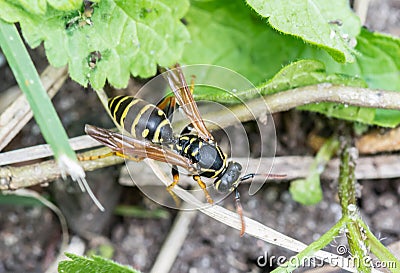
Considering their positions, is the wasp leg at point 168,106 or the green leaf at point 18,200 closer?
A: the wasp leg at point 168,106

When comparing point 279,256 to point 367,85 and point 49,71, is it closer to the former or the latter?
point 367,85

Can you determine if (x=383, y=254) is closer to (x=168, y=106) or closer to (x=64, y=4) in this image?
(x=168, y=106)

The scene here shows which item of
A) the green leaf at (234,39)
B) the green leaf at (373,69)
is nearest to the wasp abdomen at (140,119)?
the green leaf at (234,39)

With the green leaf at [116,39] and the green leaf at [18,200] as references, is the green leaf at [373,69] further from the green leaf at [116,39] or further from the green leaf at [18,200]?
the green leaf at [18,200]

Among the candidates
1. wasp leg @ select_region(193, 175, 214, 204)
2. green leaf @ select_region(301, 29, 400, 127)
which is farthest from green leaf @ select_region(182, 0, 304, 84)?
wasp leg @ select_region(193, 175, 214, 204)

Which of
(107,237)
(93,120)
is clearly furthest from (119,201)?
(93,120)

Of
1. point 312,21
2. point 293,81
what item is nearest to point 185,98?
point 293,81
